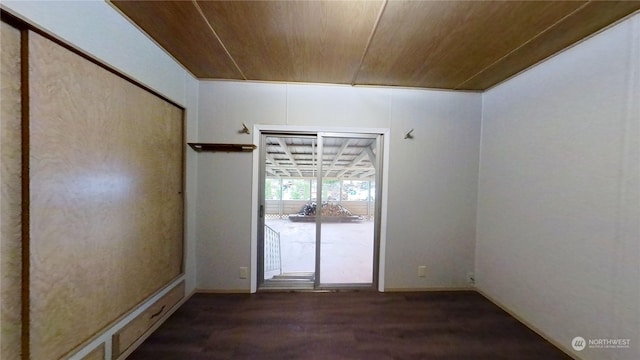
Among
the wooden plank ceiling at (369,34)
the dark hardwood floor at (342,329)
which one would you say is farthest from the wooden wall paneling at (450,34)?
the dark hardwood floor at (342,329)

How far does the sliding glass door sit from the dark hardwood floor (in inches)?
13.8

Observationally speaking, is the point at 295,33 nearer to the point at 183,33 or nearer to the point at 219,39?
the point at 219,39

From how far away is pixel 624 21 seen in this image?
1455mm

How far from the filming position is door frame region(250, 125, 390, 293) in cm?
253

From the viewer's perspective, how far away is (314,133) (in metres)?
2.59

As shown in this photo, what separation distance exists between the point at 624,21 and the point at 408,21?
139 cm

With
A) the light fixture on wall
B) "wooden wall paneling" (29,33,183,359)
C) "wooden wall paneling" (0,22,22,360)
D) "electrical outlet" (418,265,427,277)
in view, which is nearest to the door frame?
the light fixture on wall

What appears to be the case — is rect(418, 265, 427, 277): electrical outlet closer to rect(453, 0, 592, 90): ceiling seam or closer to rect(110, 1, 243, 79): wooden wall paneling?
rect(453, 0, 592, 90): ceiling seam

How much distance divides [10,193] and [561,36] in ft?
11.3

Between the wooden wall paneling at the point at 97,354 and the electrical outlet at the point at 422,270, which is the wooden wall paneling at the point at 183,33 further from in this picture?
the electrical outlet at the point at 422,270

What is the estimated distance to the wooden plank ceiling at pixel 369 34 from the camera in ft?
4.62

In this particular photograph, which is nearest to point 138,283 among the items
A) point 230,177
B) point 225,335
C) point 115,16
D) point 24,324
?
point 24,324

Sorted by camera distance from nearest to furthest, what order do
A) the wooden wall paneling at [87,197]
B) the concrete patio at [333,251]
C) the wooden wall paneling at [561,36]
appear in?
1. the wooden wall paneling at [87,197]
2. the wooden wall paneling at [561,36]
3. the concrete patio at [333,251]

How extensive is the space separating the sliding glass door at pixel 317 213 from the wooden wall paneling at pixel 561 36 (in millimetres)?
1273
